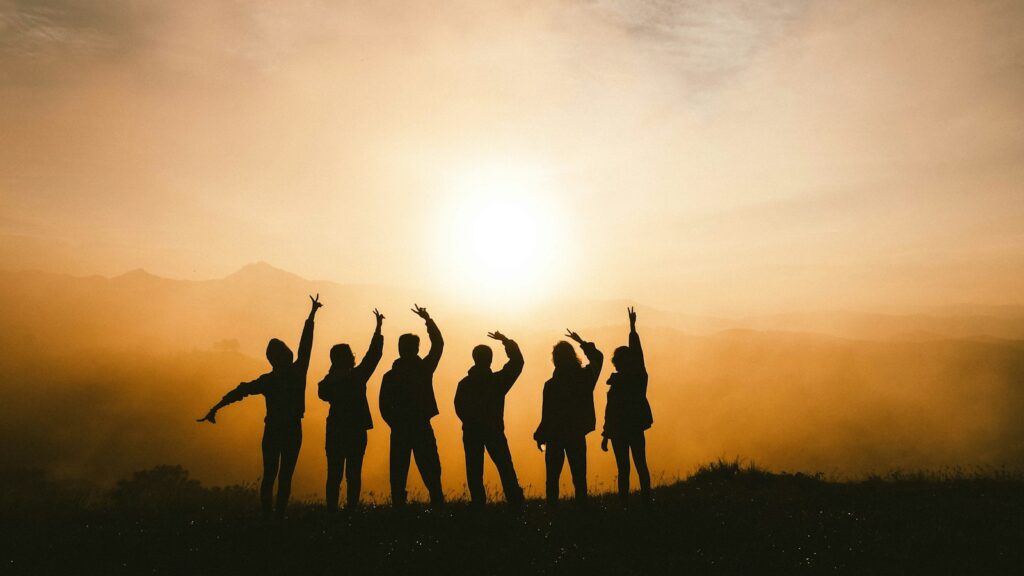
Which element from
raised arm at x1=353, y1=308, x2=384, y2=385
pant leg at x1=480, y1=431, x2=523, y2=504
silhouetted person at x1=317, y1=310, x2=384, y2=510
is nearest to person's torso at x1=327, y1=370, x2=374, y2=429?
silhouetted person at x1=317, y1=310, x2=384, y2=510

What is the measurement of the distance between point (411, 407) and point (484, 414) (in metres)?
1.23

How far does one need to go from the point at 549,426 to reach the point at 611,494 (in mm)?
3790

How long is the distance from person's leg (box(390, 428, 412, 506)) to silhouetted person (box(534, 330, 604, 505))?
2258 mm

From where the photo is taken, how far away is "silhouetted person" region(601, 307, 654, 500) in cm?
1053

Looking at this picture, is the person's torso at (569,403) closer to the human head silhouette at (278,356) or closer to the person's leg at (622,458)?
the person's leg at (622,458)

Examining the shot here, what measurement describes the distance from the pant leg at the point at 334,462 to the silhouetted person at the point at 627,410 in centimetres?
455

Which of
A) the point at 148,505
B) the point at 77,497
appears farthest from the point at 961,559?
the point at 77,497

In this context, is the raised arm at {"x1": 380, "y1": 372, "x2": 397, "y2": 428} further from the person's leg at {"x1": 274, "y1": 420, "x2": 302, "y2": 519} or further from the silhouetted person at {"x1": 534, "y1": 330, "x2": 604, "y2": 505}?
the silhouetted person at {"x1": 534, "y1": 330, "x2": 604, "y2": 505}

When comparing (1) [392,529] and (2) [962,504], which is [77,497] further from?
(2) [962,504]

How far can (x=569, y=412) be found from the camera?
10508mm

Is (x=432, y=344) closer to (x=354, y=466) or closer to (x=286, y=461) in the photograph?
(x=354, y=466)

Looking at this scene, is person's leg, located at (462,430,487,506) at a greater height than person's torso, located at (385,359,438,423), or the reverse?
person's torso, located at (385,359,438,423)

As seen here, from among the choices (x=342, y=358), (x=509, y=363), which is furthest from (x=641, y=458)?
(x=342, y=358)

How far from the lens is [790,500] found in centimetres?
1209
